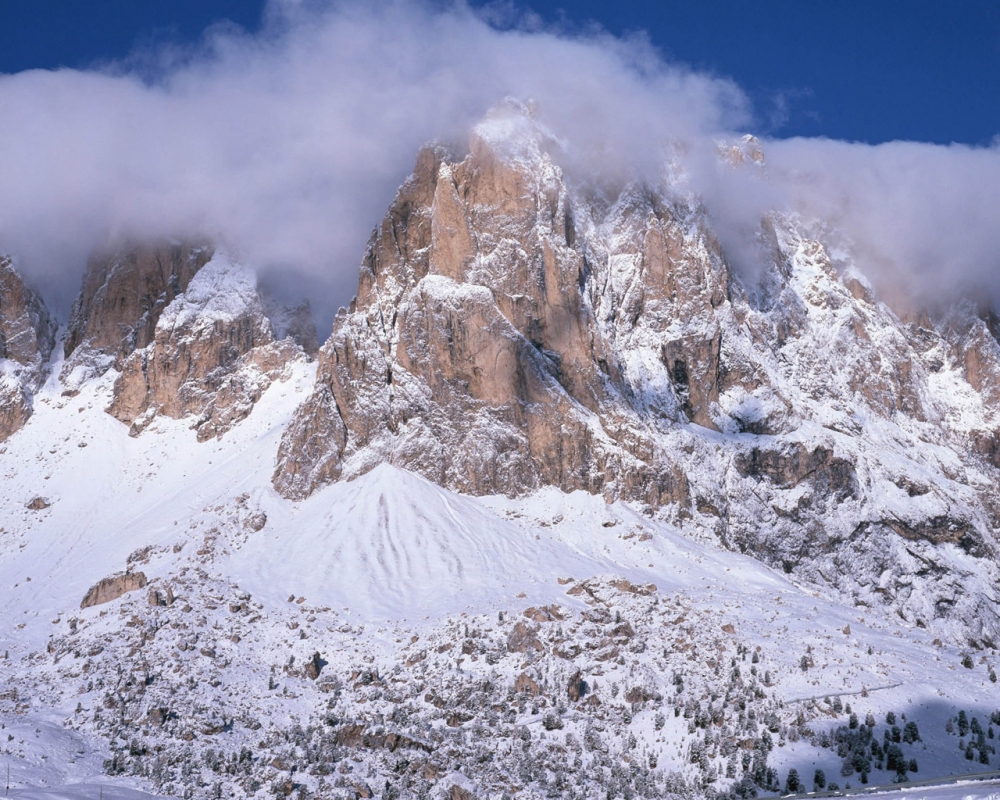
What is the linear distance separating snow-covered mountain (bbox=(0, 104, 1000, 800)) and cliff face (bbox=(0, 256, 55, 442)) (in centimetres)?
66

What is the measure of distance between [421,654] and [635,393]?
6037 centimetres

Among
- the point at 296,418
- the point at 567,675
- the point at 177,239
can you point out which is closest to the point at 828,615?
the point at 567,675

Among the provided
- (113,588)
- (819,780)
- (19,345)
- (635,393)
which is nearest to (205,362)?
(19,345)

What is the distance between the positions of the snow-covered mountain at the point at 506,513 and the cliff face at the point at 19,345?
0.66 metres

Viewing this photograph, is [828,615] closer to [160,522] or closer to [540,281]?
[540,281]

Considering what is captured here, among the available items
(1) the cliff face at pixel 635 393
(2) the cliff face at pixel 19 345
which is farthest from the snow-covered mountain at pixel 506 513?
(2) the cliff face at pixel 19 345

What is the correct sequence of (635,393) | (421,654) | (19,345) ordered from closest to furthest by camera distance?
(421,654) → (635,393) → (19,345)

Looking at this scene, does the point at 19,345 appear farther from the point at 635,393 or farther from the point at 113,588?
the point at 635,393

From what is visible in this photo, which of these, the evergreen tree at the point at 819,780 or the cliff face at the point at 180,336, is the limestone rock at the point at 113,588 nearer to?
the cliff face at the point at 180,336

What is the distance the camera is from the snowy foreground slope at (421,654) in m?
63.0

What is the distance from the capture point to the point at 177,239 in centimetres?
17975

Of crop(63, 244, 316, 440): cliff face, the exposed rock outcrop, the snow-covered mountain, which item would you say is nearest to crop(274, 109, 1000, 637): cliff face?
the snow-covered mountain

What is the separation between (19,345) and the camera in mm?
167375

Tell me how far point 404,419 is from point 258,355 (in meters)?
45.1
